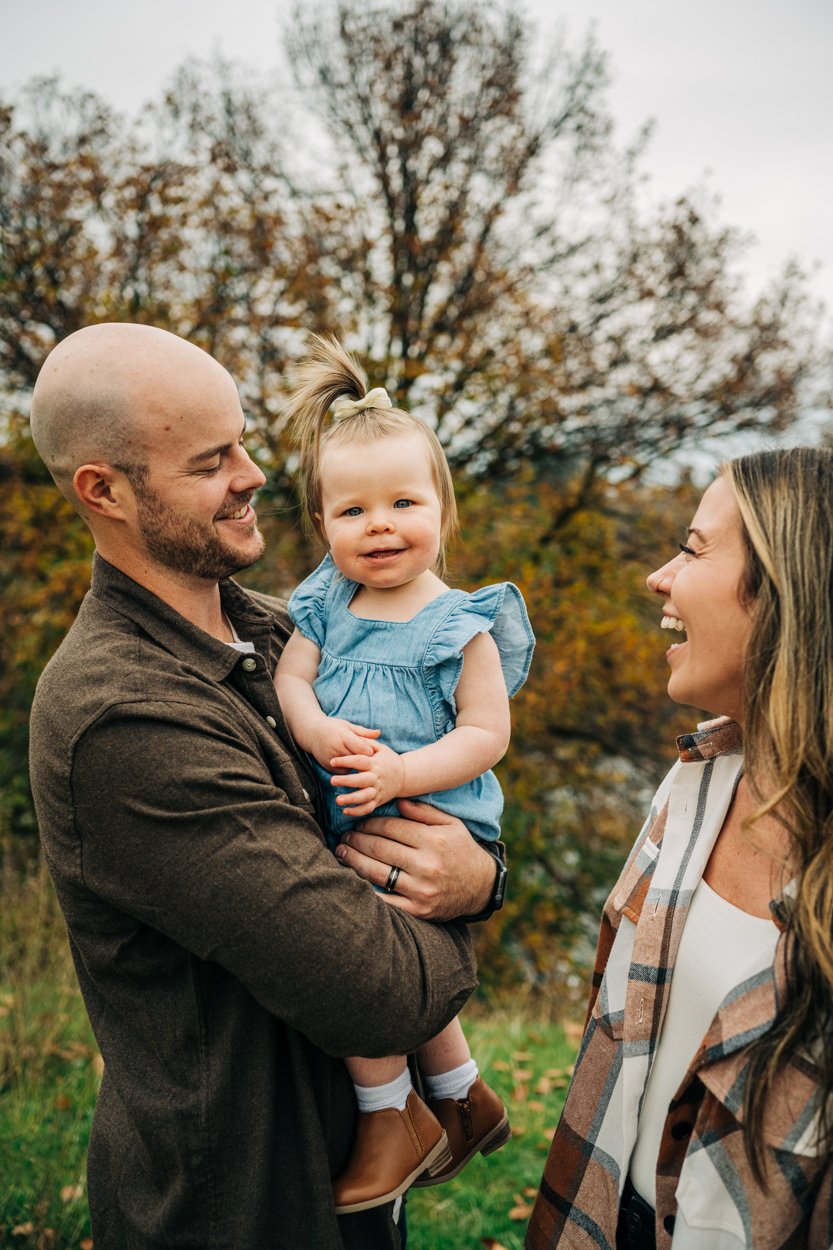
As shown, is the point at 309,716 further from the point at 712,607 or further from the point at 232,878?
the point at 712,607

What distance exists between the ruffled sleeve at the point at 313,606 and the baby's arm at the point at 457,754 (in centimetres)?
43

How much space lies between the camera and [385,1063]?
2.00 meters

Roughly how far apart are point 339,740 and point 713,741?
89cm

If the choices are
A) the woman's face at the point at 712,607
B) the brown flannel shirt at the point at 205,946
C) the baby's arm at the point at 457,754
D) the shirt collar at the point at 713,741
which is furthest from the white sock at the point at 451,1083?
the woman's face at the point at 712,607

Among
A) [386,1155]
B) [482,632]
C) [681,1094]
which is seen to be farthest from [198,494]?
[681,1094]

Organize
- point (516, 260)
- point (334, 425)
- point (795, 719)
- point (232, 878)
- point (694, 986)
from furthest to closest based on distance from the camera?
point (516, 260) → point (334, 425) → point (694, 986) → point (795, 719) → point (232, 878)

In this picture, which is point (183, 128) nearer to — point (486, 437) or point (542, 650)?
point (486, 437)

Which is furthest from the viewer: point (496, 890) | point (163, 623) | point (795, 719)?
point (496, 890)

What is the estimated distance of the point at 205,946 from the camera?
166cm

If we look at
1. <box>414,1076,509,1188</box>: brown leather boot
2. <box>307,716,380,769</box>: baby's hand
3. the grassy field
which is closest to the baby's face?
<box>307,716,380,769</box>: baby's hand

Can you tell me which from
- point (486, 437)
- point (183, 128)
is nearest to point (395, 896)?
point (486, 437)

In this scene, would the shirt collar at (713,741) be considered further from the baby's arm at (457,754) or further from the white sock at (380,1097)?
the white sock at (380,1097)

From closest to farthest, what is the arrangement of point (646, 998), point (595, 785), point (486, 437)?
point (646, 998), point (486, 437), point (595, 785)

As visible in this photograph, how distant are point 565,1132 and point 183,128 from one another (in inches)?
351
